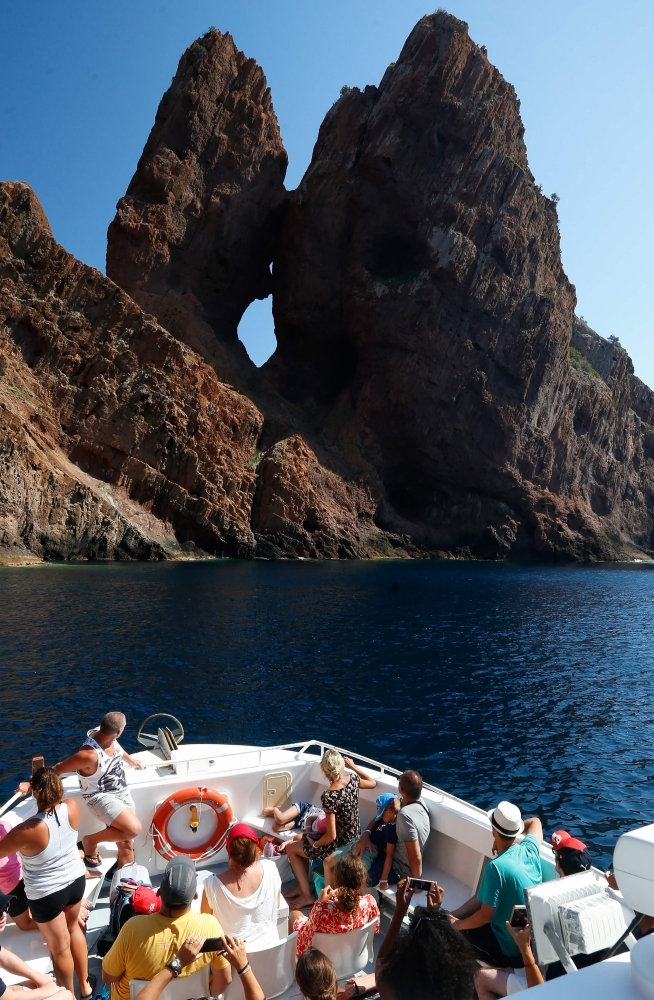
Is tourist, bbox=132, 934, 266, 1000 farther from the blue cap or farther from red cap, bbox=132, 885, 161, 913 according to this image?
the blue cap

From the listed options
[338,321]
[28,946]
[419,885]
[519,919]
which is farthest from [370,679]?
[338,321]

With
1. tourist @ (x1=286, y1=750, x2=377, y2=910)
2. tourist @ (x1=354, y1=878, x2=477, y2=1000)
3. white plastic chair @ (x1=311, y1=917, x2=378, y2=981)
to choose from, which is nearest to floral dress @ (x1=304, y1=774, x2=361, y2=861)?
tourist @ (x1=286, y1=750, x2=377, y2=910)

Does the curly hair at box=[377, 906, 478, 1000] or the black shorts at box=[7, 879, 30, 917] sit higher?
the curly hair at box=[377, 906, 478, 1000]

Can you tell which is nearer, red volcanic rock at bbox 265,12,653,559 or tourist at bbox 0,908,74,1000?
tourist at bbox 0,908,74,1000

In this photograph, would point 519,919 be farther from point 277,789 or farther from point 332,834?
point 277,789

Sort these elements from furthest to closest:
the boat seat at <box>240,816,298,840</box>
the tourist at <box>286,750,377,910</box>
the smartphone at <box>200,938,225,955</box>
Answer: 1. the boat seat at <box>240,816,298,840</box>
2. the tourist at <box>286,750,377,910</box>
3. the smartphone at <box>200,938,225,955</box>

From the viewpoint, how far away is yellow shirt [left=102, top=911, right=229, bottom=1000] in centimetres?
375

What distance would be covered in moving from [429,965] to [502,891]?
219 centimetres

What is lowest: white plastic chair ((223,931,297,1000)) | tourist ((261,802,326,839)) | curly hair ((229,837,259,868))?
tourist ((261,802,326,839))

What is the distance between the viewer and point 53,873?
15.1 feet

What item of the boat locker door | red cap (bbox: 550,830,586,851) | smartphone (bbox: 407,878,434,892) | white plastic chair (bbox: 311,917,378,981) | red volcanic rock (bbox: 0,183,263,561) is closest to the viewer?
white plastic chair (bbox: 311,917,378,981)

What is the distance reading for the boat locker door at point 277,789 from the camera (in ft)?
23.7

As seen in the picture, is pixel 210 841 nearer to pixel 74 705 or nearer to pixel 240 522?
pixel 74 705

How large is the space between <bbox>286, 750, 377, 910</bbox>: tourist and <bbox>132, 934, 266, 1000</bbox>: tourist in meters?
1.83
